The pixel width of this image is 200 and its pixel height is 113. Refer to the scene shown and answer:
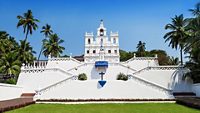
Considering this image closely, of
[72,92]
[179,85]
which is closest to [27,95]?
[72,92]

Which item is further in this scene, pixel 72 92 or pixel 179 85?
pixel 179 85

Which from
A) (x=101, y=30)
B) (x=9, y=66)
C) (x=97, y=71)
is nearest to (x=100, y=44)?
(x=101, y=30)

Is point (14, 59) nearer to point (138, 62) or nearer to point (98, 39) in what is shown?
point (138, 62)

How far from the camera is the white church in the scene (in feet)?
76.4

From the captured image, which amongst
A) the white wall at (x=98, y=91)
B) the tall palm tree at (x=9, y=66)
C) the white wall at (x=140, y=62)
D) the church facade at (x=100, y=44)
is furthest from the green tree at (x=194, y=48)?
the church facade at (x=100, y=44)

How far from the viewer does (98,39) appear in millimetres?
57094

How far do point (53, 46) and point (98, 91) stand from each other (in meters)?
28.6

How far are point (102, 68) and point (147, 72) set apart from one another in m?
6.62

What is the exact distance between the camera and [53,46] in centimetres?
5000

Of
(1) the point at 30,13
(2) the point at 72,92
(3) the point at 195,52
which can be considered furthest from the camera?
(1) the point at 30,13

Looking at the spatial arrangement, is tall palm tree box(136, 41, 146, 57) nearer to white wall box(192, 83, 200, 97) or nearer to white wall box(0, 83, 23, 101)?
white wall box(192, 83, 200, 97)

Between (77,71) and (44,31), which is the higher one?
(44,31)

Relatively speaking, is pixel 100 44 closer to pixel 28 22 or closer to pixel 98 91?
pixel 28 22

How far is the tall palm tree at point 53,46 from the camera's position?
49656 mm
